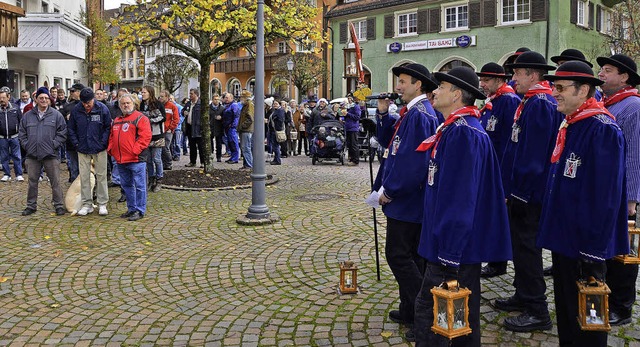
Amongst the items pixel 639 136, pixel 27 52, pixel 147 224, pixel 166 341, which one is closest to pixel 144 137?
pixel 147 224

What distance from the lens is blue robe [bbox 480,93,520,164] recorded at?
208 inches

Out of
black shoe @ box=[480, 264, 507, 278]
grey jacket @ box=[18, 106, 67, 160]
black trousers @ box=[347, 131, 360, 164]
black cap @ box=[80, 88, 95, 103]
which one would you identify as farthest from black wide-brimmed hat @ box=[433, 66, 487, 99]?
black trousers @ box=[347, 131, 360, 164]

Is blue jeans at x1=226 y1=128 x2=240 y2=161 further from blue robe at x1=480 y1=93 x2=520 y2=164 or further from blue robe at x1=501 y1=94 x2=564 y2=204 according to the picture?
blue robe at x1=501 y1=94 x2=564 y2=204

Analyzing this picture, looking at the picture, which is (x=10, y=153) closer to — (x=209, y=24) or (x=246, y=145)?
(x=246, y=145)

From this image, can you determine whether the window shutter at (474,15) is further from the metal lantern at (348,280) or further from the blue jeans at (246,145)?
the metal lantern at (348,280)

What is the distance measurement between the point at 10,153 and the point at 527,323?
12121mm

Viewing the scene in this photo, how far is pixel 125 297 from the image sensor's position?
5453 millimetres

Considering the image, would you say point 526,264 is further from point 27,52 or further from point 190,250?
point 27,52

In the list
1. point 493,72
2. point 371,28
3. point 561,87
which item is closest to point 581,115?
point 561,87

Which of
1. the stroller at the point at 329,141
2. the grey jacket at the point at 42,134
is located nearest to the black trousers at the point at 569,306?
the grey jacket at the point at 42,134

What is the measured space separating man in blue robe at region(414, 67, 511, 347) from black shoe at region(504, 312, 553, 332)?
110cm

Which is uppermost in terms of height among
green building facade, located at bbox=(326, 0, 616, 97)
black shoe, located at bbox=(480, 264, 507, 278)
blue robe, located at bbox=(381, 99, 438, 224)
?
green building facade, located at bbox=(326, 0, 616, 97)

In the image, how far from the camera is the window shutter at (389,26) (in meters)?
36.4

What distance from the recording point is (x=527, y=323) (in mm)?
4488
